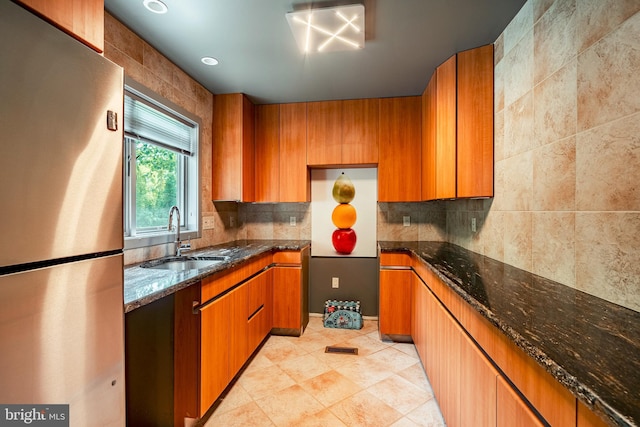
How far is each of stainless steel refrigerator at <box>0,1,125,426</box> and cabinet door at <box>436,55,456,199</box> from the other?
6.94ft

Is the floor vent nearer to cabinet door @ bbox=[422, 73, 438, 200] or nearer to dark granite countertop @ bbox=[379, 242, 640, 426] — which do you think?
dark granite countertop @ bbox=[379, 242, 640, 426]

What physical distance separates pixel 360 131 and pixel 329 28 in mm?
1377

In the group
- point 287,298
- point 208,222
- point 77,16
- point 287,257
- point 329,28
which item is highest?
point 329,28

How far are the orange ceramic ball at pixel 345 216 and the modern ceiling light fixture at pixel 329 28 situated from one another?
1767 millimetres

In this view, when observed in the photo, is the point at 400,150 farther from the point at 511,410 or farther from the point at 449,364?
the point at 511,410

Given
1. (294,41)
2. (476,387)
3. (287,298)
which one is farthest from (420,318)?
(294,41)

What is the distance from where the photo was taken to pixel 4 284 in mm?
645

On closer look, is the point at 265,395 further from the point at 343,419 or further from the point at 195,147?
the point at 195,147

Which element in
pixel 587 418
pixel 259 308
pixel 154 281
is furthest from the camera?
pixel 259 308

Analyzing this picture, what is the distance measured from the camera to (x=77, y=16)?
848 millimetres

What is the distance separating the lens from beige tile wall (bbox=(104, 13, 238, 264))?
174cm

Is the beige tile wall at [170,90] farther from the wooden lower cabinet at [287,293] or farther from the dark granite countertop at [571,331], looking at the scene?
the dark granite countertop at [571,331]

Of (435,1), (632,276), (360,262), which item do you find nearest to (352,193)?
(360,262)

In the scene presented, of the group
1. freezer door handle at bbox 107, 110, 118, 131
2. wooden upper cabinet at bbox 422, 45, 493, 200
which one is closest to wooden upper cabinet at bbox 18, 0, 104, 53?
freezer door handle at bbox 107, 110, 118, 131
